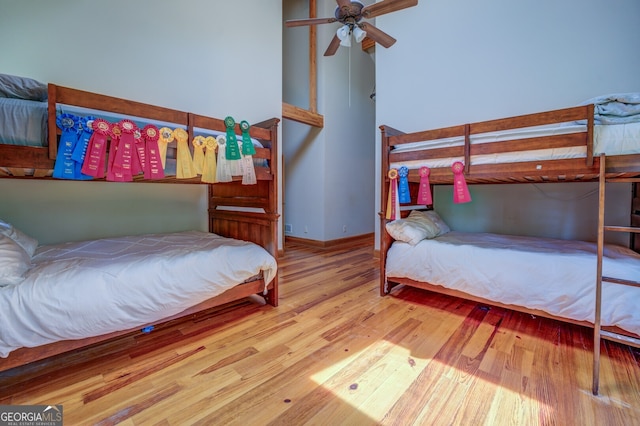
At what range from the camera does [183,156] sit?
5.64 ft

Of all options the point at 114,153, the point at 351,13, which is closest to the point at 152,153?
the point at 114,153

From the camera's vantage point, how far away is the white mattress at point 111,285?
122 centimetres

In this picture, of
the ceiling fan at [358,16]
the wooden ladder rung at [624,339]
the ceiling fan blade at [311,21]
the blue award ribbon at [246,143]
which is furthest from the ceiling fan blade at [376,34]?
the wooden ladder rung at [624,339]

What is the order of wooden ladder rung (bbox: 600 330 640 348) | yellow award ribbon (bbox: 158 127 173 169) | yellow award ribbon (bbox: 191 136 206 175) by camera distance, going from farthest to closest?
yellow award ribbon (bbox: 191 136 206 175) → yellow award ribbon (bbox: 158 127 173 169) → wooden ladder rung (bbox: 600 330 640 348)

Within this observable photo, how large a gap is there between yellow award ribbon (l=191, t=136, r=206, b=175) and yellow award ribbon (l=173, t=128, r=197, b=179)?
0.04 meters

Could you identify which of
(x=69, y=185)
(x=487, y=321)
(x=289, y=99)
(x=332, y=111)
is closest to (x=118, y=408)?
(x=69, y=185)

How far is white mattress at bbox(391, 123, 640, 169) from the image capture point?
1.51 m

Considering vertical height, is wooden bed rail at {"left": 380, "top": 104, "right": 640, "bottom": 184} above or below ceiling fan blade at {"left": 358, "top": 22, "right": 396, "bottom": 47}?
below

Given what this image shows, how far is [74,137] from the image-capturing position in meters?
1.39

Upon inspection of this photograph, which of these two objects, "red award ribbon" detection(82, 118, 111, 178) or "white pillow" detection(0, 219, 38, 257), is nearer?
"red award ribbon" detection(82, 118, 111, 178)

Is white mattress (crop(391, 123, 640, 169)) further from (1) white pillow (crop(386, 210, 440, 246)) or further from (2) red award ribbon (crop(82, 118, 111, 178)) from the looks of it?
(2) red award ribbon (crop(82, 118, 111, 178))

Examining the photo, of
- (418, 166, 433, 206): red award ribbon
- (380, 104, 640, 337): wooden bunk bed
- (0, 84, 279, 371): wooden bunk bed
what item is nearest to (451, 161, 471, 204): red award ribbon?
(380, 104, 640, 337): wooden bunk bed

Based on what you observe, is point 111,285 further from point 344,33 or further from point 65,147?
point 344,33

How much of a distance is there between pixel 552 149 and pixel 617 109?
1.12 feet
